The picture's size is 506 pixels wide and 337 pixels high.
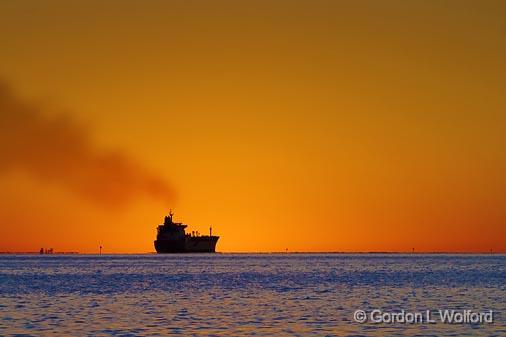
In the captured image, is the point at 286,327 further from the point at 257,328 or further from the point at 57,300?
the point at 57,300

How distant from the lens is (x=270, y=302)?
189ft

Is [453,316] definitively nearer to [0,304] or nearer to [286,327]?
[286,327]

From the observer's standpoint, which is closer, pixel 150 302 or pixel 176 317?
pixel 176 317

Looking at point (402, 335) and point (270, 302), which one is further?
point (270, 302)

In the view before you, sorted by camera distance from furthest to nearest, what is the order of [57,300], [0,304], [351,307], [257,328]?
[57,300] < [0,304] < [351,307] < [257,328]

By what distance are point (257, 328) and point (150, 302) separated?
63.4ft

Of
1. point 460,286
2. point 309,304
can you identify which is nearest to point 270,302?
point 309,304

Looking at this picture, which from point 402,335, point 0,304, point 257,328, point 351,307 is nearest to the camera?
point 402,335

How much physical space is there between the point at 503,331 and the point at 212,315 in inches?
675

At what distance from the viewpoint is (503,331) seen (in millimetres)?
38781

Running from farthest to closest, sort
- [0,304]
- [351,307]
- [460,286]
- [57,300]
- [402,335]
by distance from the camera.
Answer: [460,286]
[57,300]
[0,304]
[351,307]
[402,335]

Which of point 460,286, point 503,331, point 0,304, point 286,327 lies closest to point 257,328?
point 286,327

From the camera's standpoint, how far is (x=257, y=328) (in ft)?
135

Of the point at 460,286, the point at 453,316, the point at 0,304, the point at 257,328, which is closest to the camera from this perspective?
the point at 257,328
